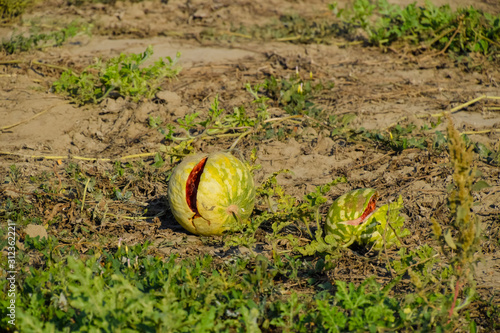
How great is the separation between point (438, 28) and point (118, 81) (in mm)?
4170

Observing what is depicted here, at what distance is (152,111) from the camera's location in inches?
221

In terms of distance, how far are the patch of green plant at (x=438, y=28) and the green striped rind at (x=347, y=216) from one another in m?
4.14

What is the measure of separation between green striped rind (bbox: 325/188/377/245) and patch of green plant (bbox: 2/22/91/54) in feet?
17.9

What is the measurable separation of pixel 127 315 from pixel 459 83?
5.02 m

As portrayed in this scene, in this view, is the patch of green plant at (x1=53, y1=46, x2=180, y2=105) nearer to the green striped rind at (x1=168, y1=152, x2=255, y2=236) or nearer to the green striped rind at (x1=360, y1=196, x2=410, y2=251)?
the green striped rind at (x1=168, y1=152, x2=255, y2=236)

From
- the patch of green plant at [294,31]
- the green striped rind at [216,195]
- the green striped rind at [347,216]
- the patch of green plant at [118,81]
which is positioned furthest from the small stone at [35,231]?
the patch of green plant at [294,31]

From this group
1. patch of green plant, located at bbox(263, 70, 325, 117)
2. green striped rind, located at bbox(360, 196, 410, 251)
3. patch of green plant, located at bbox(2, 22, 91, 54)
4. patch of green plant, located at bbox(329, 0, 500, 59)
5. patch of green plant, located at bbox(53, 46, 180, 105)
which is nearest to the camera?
green striped rind, located at bbox(360, 196, 410, 251)

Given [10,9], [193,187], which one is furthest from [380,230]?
[10,9]

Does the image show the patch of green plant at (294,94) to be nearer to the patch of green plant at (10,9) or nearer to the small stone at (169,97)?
the small stone at (169,97)

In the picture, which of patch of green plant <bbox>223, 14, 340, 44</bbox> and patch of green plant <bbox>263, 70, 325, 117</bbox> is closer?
patch of green plant <bbox>263, 70, 325, 117</bbox>

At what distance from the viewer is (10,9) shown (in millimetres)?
8492

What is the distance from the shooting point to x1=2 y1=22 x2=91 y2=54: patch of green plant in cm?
706

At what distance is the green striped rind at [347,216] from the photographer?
3.39 meters

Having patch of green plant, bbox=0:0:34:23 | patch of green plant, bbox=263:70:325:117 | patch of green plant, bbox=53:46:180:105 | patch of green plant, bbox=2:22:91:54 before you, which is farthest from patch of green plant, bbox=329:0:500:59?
patch of green plant, bbox=0:0:34:23
